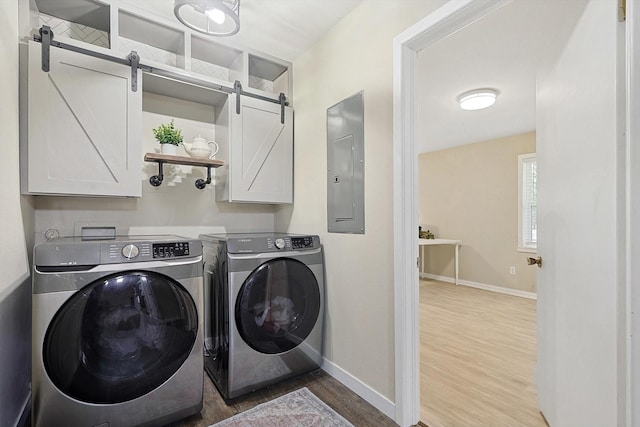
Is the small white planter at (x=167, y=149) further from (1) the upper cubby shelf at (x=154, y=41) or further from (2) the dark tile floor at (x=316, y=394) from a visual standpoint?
(2) the dark tile floor at (x=316, y=394)

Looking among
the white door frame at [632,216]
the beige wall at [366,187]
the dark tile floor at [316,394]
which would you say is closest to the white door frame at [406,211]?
the beige wall at [366,187]

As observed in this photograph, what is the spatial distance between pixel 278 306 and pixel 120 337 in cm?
86

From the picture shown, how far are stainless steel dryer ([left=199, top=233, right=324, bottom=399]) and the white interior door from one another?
1340 millimetres

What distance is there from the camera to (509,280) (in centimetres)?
477

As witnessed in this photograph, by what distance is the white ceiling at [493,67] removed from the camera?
2.08 m

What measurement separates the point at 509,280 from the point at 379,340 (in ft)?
13.0

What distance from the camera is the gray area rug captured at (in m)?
1.63

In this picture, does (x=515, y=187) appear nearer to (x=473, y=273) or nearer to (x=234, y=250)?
(x=473, y=273)

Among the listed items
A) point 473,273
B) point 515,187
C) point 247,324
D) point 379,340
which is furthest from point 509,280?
point 247,324

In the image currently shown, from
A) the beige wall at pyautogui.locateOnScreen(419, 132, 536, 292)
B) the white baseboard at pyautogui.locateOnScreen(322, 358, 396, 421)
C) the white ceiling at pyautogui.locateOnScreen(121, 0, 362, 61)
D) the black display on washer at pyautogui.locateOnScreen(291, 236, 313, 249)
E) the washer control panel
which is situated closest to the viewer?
the washer control panel

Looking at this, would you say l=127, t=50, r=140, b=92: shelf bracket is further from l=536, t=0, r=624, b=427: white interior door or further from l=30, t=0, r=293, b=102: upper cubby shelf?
l=536, t=0, r=624, b=427: white interior door

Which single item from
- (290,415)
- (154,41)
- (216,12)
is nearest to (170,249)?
(290,415)

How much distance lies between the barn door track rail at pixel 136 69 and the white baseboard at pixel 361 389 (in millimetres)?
1897

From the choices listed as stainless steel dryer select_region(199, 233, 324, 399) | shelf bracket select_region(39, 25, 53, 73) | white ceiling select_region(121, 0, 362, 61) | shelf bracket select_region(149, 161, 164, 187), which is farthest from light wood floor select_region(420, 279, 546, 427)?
shelf bracket select_region(39, 25, 53, 73)
